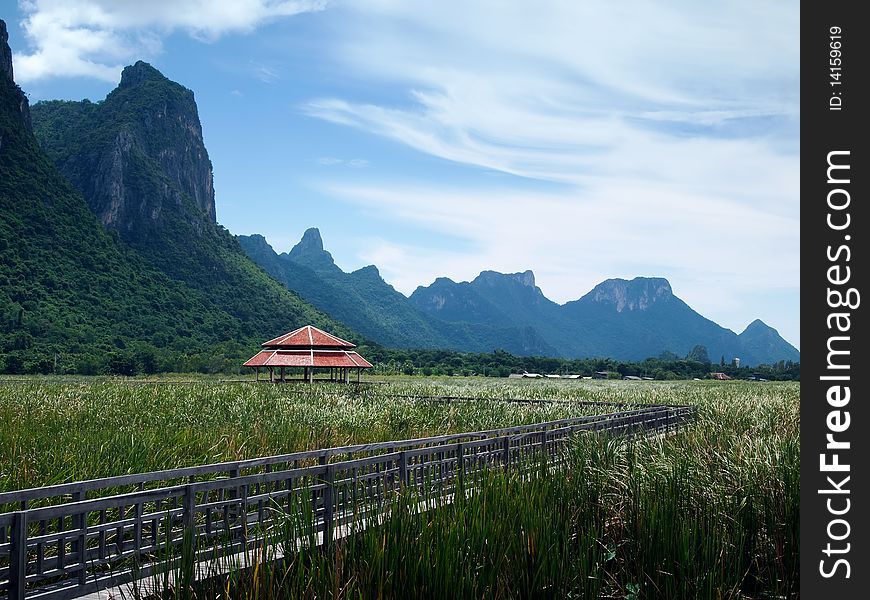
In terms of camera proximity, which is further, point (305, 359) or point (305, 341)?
point (305, 341)

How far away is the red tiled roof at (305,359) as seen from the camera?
38.3 m

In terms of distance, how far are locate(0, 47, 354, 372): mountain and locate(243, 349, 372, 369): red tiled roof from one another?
21.9 metres

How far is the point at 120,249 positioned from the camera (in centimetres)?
9050

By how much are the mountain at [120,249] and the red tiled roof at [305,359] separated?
21.9 m

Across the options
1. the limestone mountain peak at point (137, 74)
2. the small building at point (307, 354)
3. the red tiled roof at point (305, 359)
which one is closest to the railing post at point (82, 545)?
the red tiled roof at point (305, 359)

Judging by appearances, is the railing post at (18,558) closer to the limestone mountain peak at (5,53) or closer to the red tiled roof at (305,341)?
the red tiled roof at (305,341)

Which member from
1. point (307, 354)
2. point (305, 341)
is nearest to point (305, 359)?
point (307, 354)

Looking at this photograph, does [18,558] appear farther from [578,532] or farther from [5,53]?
[5,53]

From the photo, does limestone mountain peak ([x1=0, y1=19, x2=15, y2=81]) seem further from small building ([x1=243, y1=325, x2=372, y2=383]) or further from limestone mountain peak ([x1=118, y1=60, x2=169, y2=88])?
small building ([x1=243, y1=325, x2=372, y2=383])

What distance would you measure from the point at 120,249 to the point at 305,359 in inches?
2385

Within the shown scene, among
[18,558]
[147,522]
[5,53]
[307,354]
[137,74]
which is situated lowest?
[147,522]

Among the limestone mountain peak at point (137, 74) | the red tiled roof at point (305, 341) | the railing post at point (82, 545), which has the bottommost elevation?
the railing post at point (82, 545)
